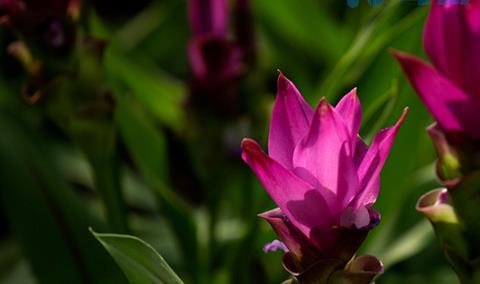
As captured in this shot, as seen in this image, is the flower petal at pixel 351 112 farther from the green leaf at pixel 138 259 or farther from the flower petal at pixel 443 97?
the green leaf at pixel 138 259

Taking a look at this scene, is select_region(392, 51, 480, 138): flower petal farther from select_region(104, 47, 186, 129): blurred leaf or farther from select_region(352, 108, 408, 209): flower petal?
select_region(104, 47, 186, 129): blurred leaf

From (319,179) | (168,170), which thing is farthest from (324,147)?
(168,170)

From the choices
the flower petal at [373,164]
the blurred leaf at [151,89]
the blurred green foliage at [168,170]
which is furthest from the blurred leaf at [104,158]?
the flower petal at [373,164]

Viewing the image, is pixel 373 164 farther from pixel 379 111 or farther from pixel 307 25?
pixel 307 25

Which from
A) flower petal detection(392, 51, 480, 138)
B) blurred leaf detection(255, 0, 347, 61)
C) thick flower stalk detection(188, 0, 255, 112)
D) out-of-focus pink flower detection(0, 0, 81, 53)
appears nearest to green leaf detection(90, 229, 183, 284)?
flower petal detection(392, 51, 480, 138)

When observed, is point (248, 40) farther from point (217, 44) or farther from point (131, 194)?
point (131, 194)

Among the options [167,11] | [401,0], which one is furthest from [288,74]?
[401,0]
